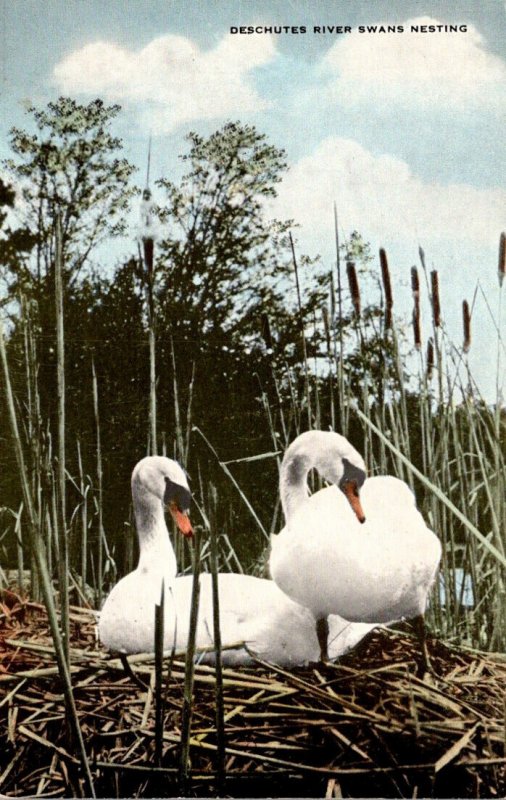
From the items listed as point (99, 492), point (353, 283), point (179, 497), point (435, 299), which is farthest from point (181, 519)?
point (435, 299)

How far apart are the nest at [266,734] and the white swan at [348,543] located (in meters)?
0.10

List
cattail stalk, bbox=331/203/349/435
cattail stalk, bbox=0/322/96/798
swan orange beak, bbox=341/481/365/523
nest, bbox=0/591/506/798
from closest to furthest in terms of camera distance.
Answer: cattail stalk, bbox=0/322/96/798, nest, bbox=0/591/506/798, swan orange beak, bbox=341/481/365/523, cattail stalk, bbox=331/203/349/435

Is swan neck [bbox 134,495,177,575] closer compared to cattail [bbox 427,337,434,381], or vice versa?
swan neck [bbox 134,495,177,575]

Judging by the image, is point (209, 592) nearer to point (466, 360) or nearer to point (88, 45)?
point (466, 360)

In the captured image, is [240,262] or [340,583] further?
[240,262]

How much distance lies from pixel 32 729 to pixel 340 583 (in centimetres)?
63

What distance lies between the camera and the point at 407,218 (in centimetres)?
168

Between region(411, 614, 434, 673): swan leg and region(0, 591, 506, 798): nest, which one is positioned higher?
region(411, 614, 434, 673): swan leg

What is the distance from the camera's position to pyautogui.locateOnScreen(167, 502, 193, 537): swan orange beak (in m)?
1.59

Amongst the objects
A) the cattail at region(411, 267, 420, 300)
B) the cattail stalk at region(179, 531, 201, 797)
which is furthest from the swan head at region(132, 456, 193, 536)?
the cattail at region(411, 267, 420, 300)

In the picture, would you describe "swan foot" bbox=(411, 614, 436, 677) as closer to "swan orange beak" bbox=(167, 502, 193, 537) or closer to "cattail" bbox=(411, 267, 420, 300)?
"swan orange beak" bbox=(167, 502, 193, 537)

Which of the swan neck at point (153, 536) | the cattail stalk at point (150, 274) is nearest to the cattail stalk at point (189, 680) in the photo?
the swan neck at point (153, 536)

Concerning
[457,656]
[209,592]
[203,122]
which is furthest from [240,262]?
[457,656]

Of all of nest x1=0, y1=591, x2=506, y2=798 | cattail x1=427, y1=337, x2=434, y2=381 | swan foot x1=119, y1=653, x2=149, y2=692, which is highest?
cattail x1=427, y1=337, x2=434, y2=381
